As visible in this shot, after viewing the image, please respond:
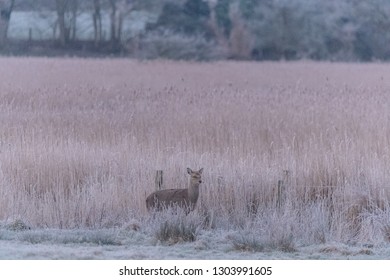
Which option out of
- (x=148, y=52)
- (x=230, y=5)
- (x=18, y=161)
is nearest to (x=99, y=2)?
(x=148, y=52)

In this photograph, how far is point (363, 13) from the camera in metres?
13.4

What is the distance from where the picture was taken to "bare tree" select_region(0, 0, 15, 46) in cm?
1312

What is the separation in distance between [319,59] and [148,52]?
2695 millimetres

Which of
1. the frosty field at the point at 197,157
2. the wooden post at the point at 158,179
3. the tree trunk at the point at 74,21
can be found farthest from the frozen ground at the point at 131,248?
the tree trunk at the point at 74,21

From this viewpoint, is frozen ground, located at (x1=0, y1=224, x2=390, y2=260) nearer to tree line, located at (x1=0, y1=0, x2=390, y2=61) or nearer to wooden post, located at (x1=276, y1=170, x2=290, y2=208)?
wooden post, located at (x1=276, y1=170, x2=290, y2=208)

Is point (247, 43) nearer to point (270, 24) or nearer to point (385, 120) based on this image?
point (270, 24)

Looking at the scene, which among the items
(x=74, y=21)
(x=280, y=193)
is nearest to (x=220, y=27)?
(x=74, y=21)

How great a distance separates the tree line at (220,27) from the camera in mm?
12977

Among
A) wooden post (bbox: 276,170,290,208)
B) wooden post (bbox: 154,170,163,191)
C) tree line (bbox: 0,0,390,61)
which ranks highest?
tree line (bbox: 0,0,390,61)

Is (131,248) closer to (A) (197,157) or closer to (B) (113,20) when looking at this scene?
(A) (197,157)

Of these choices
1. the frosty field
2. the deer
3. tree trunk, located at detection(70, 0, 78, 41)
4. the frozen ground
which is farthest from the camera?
tree trunk, located at detection(70, 0, 78, 41)

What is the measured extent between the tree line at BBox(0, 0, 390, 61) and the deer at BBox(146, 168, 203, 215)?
348cm

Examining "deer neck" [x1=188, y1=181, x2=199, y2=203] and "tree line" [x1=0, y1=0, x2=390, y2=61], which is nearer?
"deer neck" [x1=188, y1=181, x2=199, y2=203]

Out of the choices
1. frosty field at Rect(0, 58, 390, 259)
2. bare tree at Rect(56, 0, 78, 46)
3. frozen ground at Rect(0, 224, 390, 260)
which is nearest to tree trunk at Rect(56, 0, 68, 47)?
bare tree at Rect(56, 0, 78, 46)
